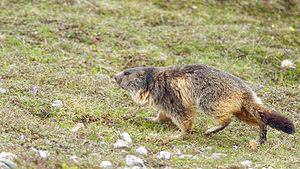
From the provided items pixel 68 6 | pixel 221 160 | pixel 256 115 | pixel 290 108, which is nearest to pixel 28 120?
pixel 221 160

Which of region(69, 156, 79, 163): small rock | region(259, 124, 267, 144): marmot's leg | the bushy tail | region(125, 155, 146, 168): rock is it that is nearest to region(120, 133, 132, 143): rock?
region(125, 155, 146, 168): rock

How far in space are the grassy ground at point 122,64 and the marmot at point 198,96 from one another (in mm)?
330

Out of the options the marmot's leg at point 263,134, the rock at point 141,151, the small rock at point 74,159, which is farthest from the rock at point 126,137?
the marmot's leg at point 263,134

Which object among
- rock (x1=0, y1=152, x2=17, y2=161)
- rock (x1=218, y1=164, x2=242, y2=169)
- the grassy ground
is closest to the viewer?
rock (x1=0, y1=152, x2=17, y2=161)

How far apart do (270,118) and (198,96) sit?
118 centimetres

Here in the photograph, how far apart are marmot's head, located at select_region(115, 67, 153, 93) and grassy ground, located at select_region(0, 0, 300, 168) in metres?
0.37

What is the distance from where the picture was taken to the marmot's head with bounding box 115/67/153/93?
6984 millimetres

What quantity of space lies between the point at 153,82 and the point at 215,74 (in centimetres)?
114

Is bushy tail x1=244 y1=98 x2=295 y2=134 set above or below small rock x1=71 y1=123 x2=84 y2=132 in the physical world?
above

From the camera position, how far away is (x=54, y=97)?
21.9 ft

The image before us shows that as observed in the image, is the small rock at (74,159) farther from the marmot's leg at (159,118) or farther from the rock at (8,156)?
the marmot's leg at (159,118)

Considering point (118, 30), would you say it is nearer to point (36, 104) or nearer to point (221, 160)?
point (36, 104)

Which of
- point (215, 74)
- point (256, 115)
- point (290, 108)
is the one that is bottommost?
point (290, 108)

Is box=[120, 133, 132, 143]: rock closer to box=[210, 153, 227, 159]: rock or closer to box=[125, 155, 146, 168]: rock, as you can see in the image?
box=[125, 155, 146, 168]: rock
